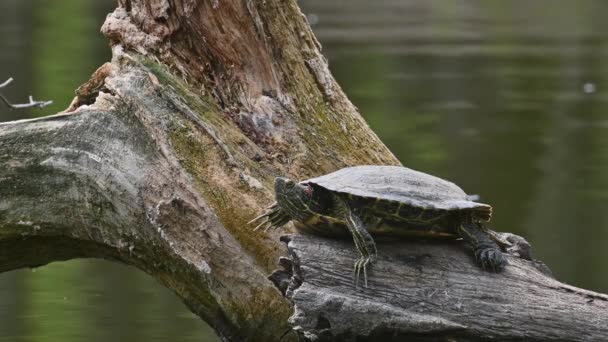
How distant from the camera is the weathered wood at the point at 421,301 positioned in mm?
3754

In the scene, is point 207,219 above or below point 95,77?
below

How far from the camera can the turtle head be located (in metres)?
3.83

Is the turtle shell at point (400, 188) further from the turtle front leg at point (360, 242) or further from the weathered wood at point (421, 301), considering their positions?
the weathered wood at point (421, 301)

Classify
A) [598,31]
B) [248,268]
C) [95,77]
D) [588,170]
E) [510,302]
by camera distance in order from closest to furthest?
[510,302] → [248,268] → [95,77] → [588,170] → [598,31]

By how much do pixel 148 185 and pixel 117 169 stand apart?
15cm

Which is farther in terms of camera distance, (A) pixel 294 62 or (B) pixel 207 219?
(A) pixel 294 62

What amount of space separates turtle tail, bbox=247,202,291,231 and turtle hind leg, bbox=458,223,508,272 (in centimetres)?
62

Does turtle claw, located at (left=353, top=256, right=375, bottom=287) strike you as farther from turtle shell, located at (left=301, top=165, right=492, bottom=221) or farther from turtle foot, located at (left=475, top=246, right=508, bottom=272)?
turtle foot, located at (left=475, top=246, right=508, bottom=272)

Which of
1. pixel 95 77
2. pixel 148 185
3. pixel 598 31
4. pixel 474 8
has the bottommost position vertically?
pixel 148 185

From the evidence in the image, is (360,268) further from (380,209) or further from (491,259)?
(491,259)

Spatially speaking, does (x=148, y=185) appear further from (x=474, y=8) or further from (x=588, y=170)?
(x=474, y=8)

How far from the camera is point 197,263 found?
13.3ft

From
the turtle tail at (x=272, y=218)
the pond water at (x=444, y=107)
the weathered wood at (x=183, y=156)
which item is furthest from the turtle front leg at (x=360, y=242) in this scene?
the pond water at (x=444, y=107)

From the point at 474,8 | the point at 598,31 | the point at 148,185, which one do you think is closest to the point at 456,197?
the point at 148,185
